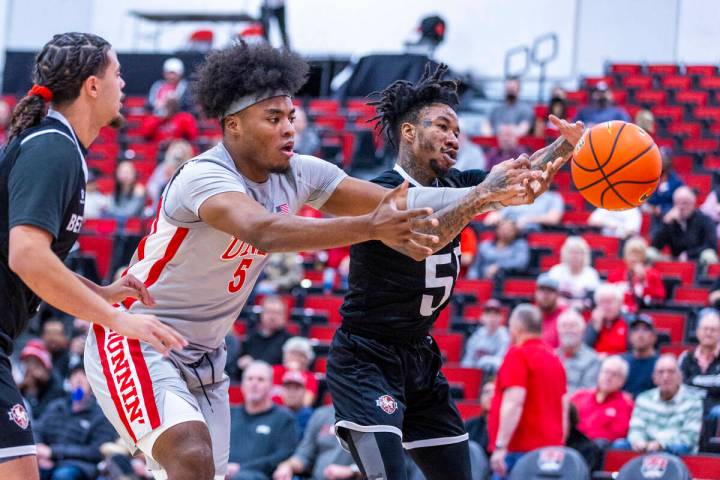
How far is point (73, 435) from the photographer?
10.1 meters

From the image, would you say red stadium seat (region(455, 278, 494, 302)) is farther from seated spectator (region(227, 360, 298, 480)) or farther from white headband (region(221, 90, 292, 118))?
white headband (region(221, 90, 292, 118))

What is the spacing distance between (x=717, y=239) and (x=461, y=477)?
746cm

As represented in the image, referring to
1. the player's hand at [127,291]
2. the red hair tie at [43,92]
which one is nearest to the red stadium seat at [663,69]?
the player's hand at [127,291]

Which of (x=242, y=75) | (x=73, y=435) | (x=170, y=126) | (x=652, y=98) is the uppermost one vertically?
(x=652, y=98)

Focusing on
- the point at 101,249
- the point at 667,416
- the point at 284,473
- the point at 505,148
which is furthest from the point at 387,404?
the point at 101,249

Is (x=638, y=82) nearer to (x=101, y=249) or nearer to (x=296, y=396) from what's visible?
(x=101, y=249)

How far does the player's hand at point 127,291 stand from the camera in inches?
177

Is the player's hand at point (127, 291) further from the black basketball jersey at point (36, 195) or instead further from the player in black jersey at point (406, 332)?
the player in black jersey at point (406, 332)

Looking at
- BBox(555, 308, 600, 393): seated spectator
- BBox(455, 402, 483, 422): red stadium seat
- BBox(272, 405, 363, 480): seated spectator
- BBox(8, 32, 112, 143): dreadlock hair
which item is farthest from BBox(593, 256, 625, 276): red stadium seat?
BBox(8, 32, 112, 143): dreadlock hair

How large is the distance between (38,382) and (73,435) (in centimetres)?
87

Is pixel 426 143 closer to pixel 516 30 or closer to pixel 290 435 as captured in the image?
pixel 290 435

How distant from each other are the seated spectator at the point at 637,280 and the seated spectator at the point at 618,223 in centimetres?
155

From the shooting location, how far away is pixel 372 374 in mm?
5176

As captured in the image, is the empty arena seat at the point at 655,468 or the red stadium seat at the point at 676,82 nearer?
the empty arena seat at the point at 655,468
